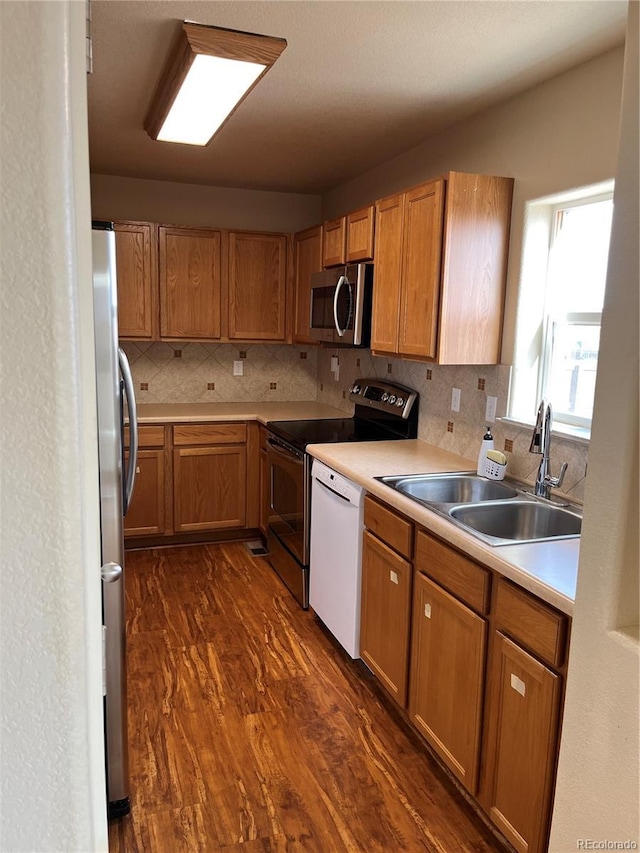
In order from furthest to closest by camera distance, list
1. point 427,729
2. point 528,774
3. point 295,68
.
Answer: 1. point 295,68
2. point 427,729
3. point 528,774

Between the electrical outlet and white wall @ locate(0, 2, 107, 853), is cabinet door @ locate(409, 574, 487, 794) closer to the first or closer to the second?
the electrical outlet

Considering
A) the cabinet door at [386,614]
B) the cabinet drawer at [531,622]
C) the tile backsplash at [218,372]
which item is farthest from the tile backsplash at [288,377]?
the cabinet drawer at [531,622]

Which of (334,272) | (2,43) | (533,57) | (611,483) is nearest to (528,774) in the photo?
(611,483)

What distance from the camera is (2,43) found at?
43 centimetres

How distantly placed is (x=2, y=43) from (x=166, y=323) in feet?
13.4

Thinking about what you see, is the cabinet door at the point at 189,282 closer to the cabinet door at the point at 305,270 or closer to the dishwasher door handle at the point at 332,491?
the cabinet door at the point at 305,270

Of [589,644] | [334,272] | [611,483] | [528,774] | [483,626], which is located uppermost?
[334,272]

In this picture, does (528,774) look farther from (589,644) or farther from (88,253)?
(88,253)

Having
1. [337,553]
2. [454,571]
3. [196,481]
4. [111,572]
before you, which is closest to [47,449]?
[111,572]

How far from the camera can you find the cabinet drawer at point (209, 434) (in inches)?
166

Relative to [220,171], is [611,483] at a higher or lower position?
lower

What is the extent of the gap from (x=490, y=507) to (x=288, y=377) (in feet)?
9.56

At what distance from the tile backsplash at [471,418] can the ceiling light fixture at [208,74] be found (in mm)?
1518

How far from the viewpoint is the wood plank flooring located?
6.41ft
